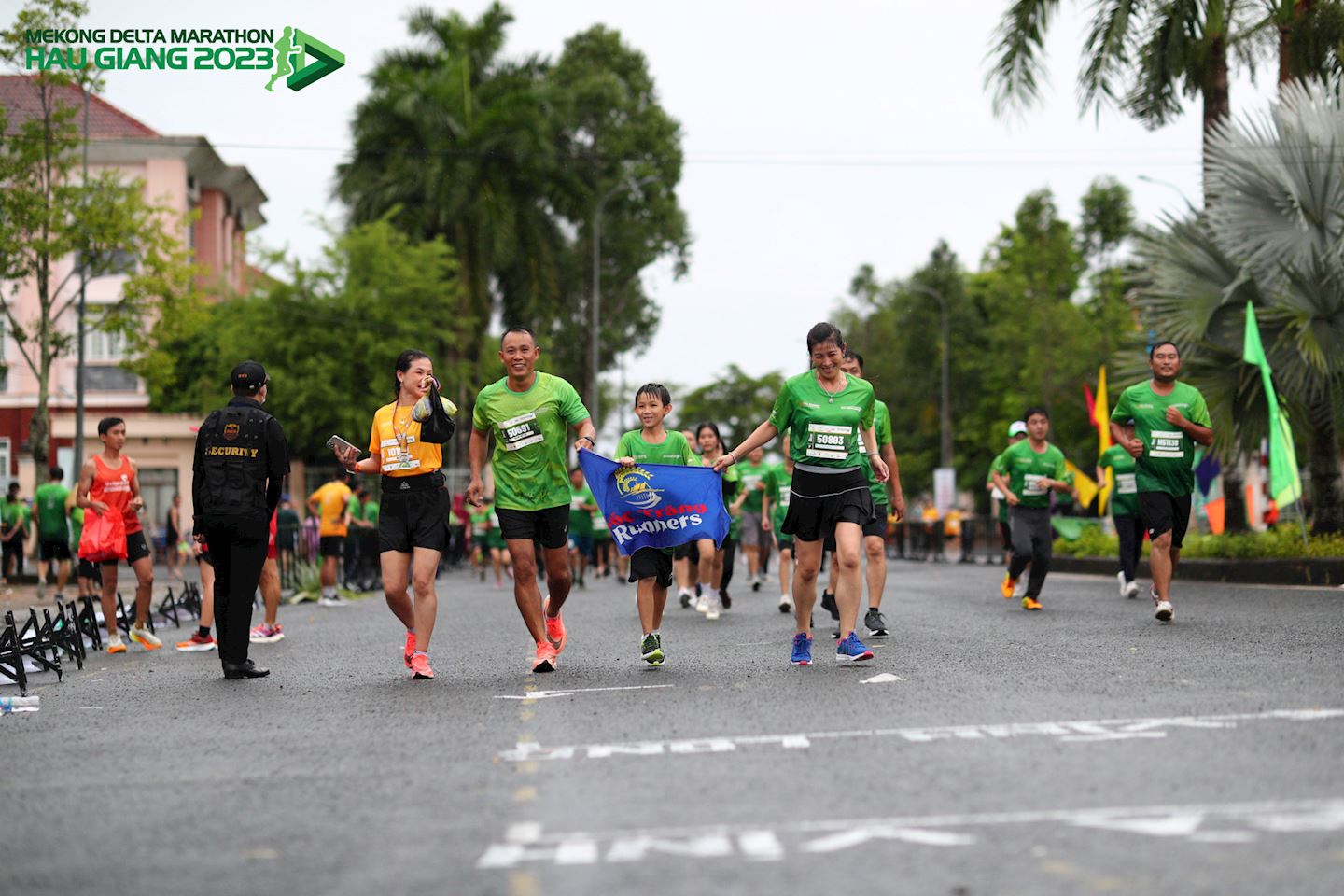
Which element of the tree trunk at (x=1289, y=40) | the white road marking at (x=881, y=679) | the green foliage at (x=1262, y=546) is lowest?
the white road marking at (x=881, y=679)

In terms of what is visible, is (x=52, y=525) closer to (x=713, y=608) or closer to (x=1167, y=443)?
(x=713, y=608)

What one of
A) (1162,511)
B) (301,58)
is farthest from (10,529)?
(1162,511)

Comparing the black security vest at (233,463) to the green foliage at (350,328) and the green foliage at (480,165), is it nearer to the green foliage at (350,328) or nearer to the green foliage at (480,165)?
the green foliage at (480,165)

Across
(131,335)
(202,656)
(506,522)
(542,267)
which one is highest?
(542,267)

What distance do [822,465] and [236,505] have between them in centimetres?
348

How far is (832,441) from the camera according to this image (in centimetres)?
948

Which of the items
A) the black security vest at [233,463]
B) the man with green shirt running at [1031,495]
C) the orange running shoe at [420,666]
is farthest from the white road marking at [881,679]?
the man with green shirt running at [1031,495]

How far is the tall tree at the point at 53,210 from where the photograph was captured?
24750 mm

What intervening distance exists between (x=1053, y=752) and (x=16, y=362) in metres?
54.4

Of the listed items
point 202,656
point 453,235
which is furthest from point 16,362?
point 202,656

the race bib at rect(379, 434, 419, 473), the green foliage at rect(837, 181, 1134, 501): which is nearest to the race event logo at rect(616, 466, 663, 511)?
the race bib at rect(379, 434, 419, 473)

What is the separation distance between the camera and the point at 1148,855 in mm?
4281

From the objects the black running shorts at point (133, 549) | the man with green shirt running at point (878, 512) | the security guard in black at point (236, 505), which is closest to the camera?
the security guard in black at point (236, 505)

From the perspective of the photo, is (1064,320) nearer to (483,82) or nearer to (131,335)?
(483,82)
